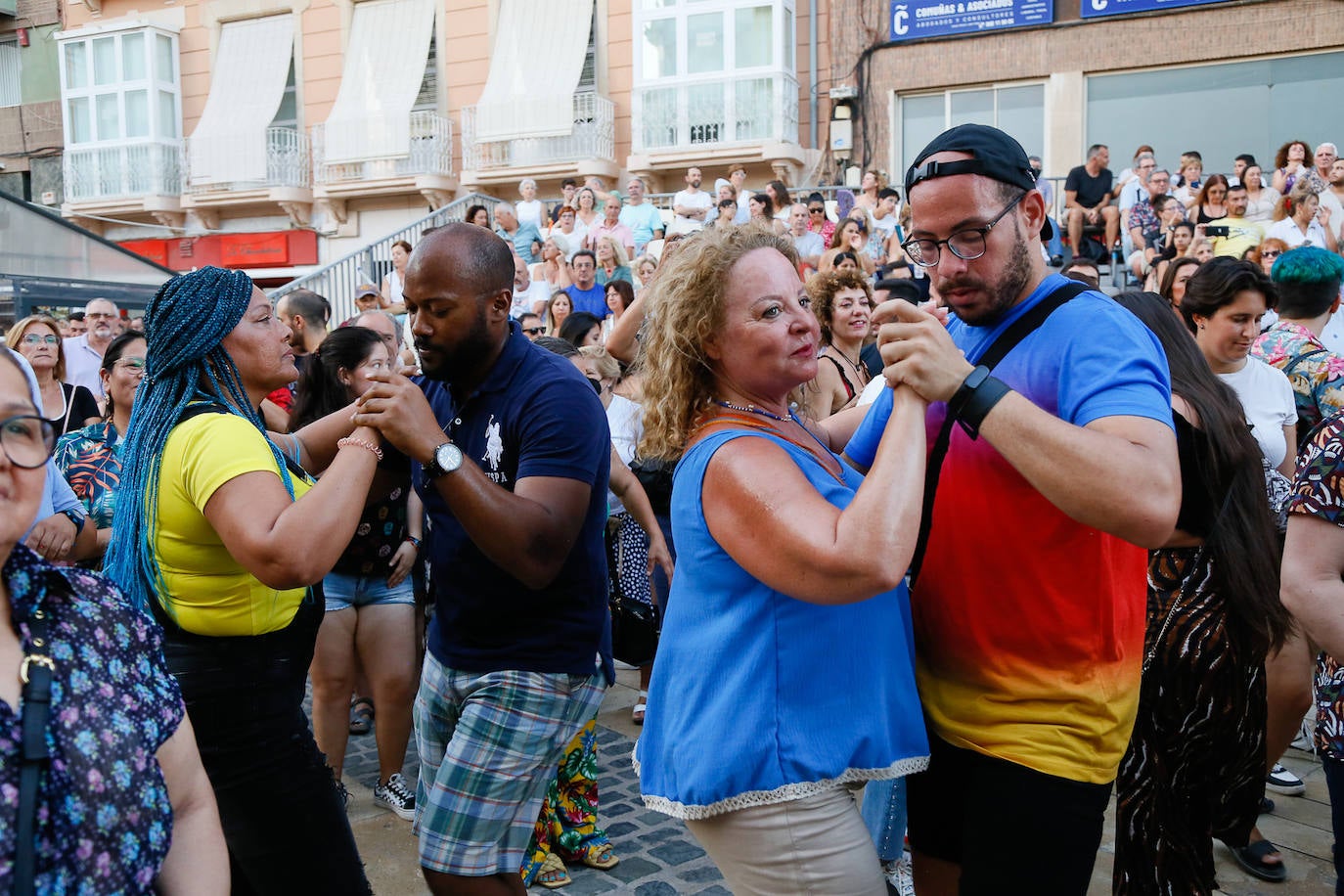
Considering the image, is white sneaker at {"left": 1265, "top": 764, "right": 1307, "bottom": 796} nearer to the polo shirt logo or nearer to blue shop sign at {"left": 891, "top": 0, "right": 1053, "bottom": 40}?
the polo shirt logo

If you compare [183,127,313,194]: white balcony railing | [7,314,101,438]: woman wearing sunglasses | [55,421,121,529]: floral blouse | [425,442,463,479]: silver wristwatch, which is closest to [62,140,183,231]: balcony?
[183,127,313,194]: white balcony railing

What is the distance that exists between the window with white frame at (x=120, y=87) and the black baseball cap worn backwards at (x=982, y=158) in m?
25.0

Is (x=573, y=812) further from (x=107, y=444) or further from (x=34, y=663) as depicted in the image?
(x=34, y=663)

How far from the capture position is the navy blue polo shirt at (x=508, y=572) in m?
2.73

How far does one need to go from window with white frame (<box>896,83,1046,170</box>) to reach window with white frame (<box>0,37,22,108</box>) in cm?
2119

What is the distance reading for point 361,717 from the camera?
5.68 metres

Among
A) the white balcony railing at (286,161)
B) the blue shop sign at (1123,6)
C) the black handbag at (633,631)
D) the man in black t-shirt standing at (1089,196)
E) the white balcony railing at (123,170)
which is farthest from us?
the white balcony railing at (123,170)

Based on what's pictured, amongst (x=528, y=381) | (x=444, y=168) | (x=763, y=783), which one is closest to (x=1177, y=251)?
(x=528, y=381)

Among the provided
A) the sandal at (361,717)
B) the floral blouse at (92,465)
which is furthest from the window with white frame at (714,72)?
the floral blouse at (92,465)

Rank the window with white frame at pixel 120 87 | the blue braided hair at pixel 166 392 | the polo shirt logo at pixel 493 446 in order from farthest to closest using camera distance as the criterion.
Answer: the window with white frame at pixel 120 87
the polo shirt logo at pixel 493 446
the blue braided hair at pixel 166 392

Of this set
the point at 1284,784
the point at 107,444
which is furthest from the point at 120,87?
the point at 1284,784

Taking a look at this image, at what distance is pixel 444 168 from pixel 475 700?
63.1 ft

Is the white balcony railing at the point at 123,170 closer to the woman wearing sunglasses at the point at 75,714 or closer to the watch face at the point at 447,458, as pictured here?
the watch face at the point at 447,458

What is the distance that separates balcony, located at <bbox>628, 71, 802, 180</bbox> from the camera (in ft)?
58.7
